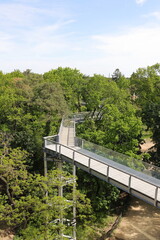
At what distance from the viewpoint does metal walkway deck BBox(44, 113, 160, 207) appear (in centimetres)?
1290

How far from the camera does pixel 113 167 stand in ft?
46.3

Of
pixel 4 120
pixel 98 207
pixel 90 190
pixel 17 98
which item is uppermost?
pixel 17 98

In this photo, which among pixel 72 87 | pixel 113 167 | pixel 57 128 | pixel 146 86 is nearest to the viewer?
pixel 113 167

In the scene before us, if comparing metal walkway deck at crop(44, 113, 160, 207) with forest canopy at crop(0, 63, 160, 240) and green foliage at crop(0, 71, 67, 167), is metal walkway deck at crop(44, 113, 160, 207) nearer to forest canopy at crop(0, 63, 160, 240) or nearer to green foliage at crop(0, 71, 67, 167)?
forest canopy at crop(0, 63, 160, 240)

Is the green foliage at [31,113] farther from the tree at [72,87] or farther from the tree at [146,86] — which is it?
the tree at [146,86]

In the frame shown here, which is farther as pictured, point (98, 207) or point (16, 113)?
point (16, 113)

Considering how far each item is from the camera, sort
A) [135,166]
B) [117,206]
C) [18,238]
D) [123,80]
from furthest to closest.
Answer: [123,80], [117,206], [18,238], [135,166]

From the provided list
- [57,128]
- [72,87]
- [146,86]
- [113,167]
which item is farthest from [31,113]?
[146,86]

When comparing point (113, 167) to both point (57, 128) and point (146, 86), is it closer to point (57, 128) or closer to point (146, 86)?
point (57, 128)

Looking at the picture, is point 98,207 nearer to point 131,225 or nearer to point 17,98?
point 131,225

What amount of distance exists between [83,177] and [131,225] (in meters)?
6.58

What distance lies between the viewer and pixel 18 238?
1884 cm

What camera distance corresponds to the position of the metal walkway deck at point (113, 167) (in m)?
12.9

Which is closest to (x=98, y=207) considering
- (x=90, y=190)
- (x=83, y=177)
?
(x=90, y=190)
